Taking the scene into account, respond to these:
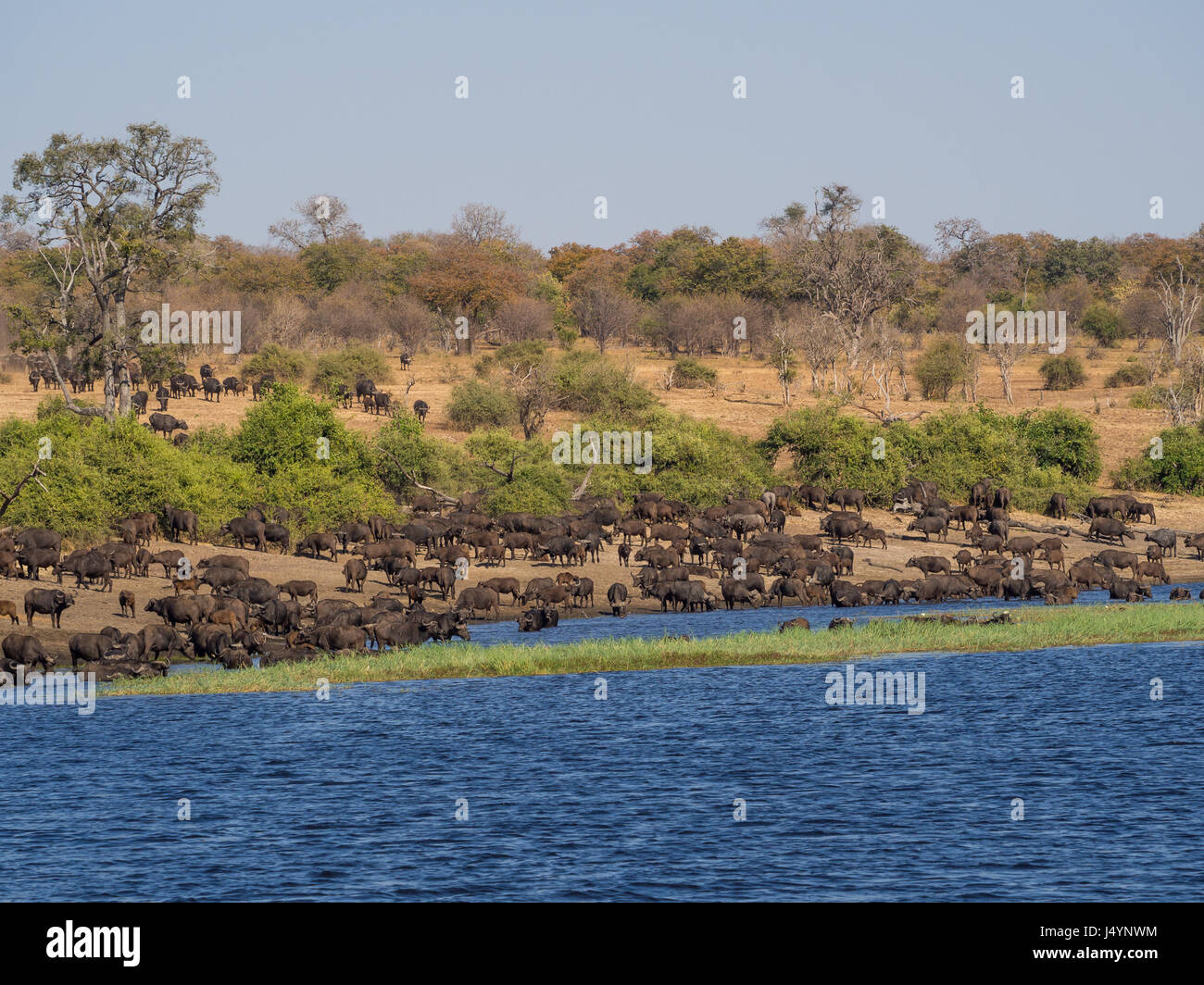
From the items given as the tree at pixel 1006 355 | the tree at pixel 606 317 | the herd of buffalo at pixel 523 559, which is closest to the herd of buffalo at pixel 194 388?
the herd of buffalo at pixel 523 559

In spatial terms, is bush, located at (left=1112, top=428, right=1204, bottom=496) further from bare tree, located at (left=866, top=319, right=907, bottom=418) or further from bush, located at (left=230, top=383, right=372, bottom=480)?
bush, located at (left=230, top=383, right=372, bottom=480)

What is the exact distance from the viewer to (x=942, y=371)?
83188 millimetres

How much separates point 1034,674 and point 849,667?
13.8ft

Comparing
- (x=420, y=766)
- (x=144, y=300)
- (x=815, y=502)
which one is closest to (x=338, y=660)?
(x=420, y=766)

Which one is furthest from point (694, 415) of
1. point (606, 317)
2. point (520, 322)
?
point (606, 317)

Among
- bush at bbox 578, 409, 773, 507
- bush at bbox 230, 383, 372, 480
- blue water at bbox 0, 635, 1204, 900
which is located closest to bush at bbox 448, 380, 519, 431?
bush at bbox 578, 409, 773, 507

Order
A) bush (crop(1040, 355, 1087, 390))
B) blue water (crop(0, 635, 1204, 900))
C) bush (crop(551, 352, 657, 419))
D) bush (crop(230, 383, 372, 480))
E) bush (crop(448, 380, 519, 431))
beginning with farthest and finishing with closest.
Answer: bush (crop(1040, 355, 1087, 390)) → bush (crop(448, 380, 519, 431)) → bush (crop(551, 352, 657, 419)) → bush (crop(230, 383, 372, 480)) → blue water (crop(0, 635, 1204, 900))

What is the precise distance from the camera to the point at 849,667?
33469 millimetres

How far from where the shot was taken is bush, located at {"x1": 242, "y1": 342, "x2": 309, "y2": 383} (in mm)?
80125

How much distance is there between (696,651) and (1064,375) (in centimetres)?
5915

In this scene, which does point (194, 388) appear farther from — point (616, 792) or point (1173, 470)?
point (616, 792)

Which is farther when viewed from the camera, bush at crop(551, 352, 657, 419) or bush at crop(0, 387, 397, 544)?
bush at crop(551, 352, 657, 419)

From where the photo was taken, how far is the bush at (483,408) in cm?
7031

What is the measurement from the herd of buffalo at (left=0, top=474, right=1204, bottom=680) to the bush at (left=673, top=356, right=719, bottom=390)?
24909 millimetres
